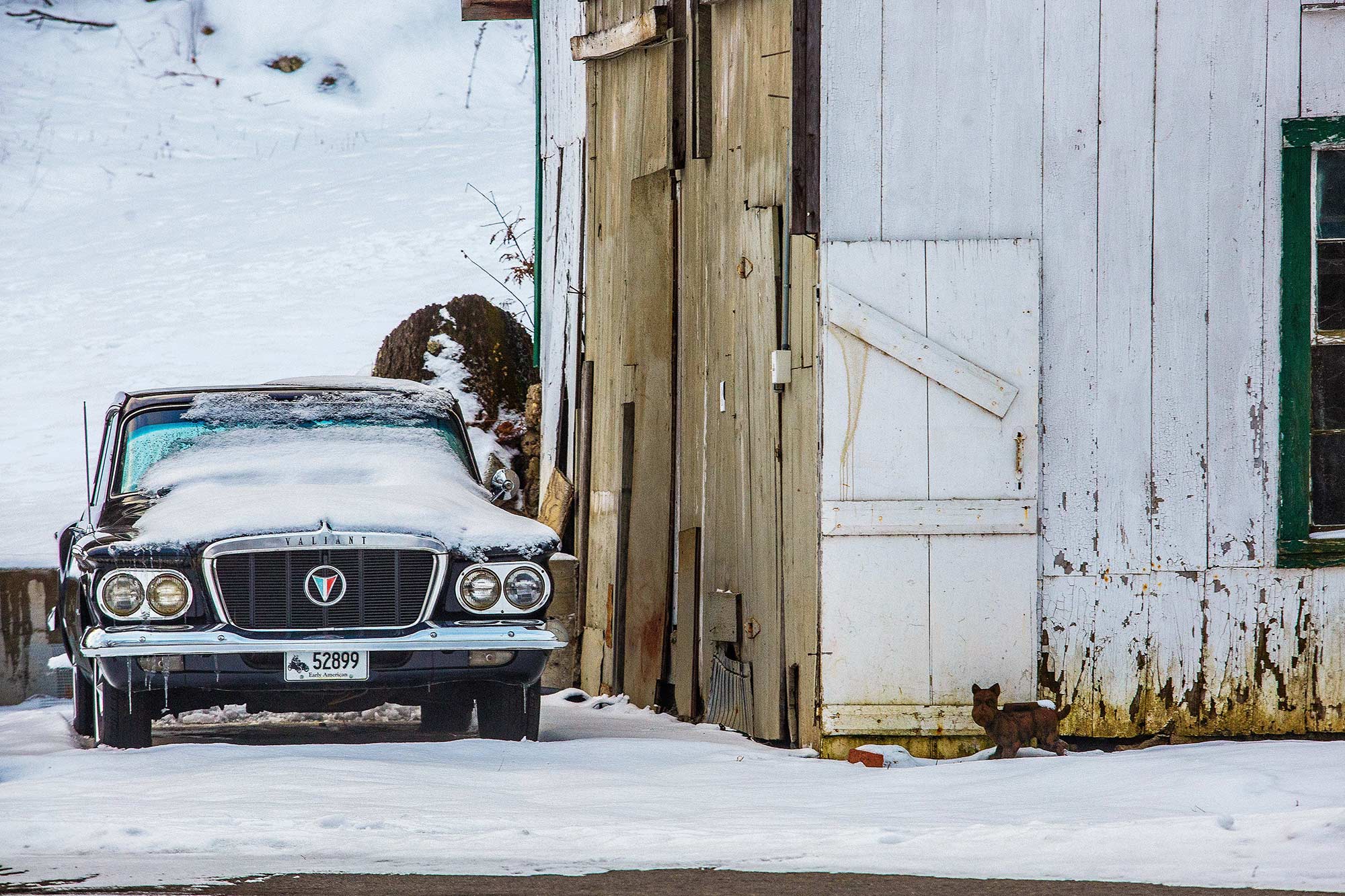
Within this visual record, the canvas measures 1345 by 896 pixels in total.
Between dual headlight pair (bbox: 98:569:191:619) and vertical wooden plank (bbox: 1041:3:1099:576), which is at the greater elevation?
vertical wooden plank (bbox: 1041:3:1099:576)

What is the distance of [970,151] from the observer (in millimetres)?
6637

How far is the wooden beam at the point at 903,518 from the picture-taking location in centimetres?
652

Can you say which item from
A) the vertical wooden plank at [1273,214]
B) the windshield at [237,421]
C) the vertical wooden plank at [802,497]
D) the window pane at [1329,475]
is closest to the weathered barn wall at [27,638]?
the windshield at [237,421]

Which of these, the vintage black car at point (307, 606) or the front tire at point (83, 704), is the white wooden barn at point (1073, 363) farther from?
the front tire at point (83, 704)

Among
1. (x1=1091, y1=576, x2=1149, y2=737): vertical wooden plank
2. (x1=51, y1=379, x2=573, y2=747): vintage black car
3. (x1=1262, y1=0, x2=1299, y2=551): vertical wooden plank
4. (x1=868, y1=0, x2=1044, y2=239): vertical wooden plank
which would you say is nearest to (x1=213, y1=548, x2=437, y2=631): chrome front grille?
(x1=51, y1=379, x2=573, y2=747): vintage black car

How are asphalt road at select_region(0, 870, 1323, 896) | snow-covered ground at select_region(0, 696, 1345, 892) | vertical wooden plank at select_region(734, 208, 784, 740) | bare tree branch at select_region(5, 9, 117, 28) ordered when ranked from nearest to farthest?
asphalt road at select_region(0, 870, 1323, 896), snow-covered ground at select_region(0, 696, 1345, 892), vertical wooden plank at select_region(734, 208, 784, 740), bare tree branch at select_region(5, 9, 117, 28)

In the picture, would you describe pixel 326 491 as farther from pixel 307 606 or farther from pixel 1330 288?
pixel 1330 288

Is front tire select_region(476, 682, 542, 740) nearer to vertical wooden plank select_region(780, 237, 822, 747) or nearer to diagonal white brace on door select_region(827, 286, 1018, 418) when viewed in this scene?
vertical wooden plank select_region(780, 237, 822, 747)

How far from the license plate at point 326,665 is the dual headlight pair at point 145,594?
46 cm

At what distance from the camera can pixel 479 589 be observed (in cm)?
660

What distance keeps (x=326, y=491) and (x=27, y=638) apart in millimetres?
3059

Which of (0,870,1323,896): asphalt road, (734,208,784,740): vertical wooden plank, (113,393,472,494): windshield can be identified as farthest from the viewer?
(113,393,472,494): windshield

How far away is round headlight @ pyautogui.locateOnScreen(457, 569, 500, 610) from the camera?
6.59 metres

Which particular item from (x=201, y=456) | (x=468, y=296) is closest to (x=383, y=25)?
(x=468, y=296)
